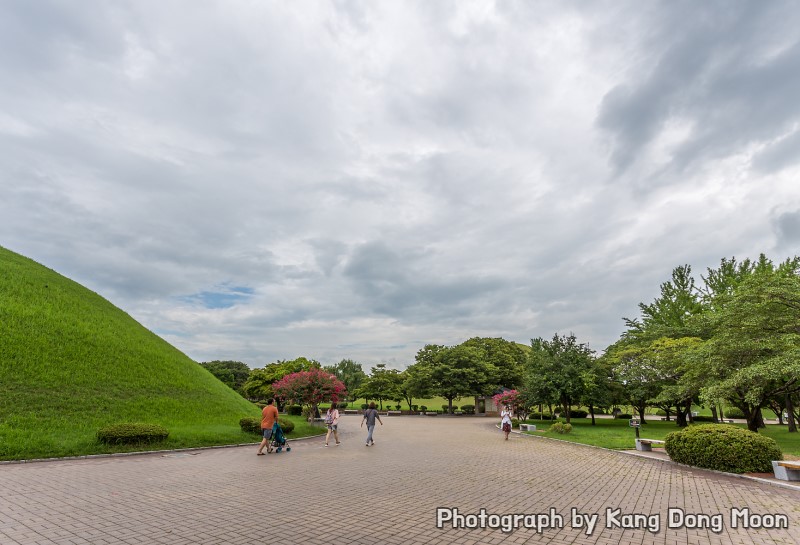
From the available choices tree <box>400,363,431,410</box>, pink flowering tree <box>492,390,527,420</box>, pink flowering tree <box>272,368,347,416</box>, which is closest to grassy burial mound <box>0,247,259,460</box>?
pink flowering tree <box>272,368,347,416</box>

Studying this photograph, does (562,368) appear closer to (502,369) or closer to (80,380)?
(502,369)

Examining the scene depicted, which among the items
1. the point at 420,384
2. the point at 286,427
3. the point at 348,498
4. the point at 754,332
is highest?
the point at 754,332

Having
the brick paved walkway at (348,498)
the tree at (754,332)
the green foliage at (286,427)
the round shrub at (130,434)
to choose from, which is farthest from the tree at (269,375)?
the tree at (754,332)

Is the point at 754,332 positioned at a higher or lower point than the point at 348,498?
higher

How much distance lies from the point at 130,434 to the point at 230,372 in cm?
6332

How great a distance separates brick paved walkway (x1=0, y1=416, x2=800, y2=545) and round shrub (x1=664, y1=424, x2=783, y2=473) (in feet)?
1.75

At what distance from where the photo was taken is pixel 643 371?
1192 inches

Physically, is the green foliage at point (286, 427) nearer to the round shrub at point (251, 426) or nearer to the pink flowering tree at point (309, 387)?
the round shrub at point (251, 426)

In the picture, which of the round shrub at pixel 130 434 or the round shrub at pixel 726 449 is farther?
the round shrub at pixel 130 434

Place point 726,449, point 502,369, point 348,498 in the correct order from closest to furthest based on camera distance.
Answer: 1. point 348,498
2. point 726,449
3. point 502,369

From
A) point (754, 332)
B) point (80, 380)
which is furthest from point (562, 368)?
point (80, 380)

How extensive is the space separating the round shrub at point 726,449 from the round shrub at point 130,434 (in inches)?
742

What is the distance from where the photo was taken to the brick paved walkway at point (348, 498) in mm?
6121

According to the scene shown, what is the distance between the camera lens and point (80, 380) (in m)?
19.5
